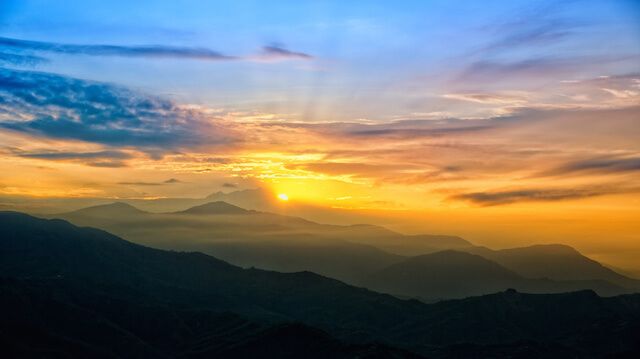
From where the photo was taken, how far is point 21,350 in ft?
652
